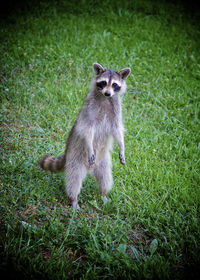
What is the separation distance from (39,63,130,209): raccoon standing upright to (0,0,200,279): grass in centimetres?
24

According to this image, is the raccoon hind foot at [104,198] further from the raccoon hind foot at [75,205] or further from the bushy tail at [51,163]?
the bushy tail at [51,163]

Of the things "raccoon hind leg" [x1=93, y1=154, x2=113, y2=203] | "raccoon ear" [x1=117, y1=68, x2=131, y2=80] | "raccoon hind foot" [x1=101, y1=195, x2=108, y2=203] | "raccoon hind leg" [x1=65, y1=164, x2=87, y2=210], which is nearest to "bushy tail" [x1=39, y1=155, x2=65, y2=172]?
"raccoon hind leg" [x1=65, y1=164, x2=87, y2=210]

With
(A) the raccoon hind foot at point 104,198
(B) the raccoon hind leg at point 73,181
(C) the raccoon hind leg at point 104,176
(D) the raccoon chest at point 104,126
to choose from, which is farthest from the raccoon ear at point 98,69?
(A) the raccoon hind foot at point 104,198

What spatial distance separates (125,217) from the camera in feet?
9.62

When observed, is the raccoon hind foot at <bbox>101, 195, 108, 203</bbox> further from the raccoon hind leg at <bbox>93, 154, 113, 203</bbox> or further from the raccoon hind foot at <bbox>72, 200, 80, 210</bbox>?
the raccoon hind foot at <bbox>72, 200, 80, 210</bbox>

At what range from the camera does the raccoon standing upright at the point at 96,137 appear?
2932 mm

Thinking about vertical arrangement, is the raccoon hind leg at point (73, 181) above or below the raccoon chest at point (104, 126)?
below

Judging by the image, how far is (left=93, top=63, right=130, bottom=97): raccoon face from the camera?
2.86m

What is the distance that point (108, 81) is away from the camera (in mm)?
2893

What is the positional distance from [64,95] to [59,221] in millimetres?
2573

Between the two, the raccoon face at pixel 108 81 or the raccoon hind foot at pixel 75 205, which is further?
the raccoon hind foot at pixel 75 205

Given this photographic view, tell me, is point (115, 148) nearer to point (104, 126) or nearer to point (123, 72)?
point (104, 126)

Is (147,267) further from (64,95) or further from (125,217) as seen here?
(64,95)

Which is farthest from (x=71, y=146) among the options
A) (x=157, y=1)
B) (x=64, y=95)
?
(x=157, y=1)
